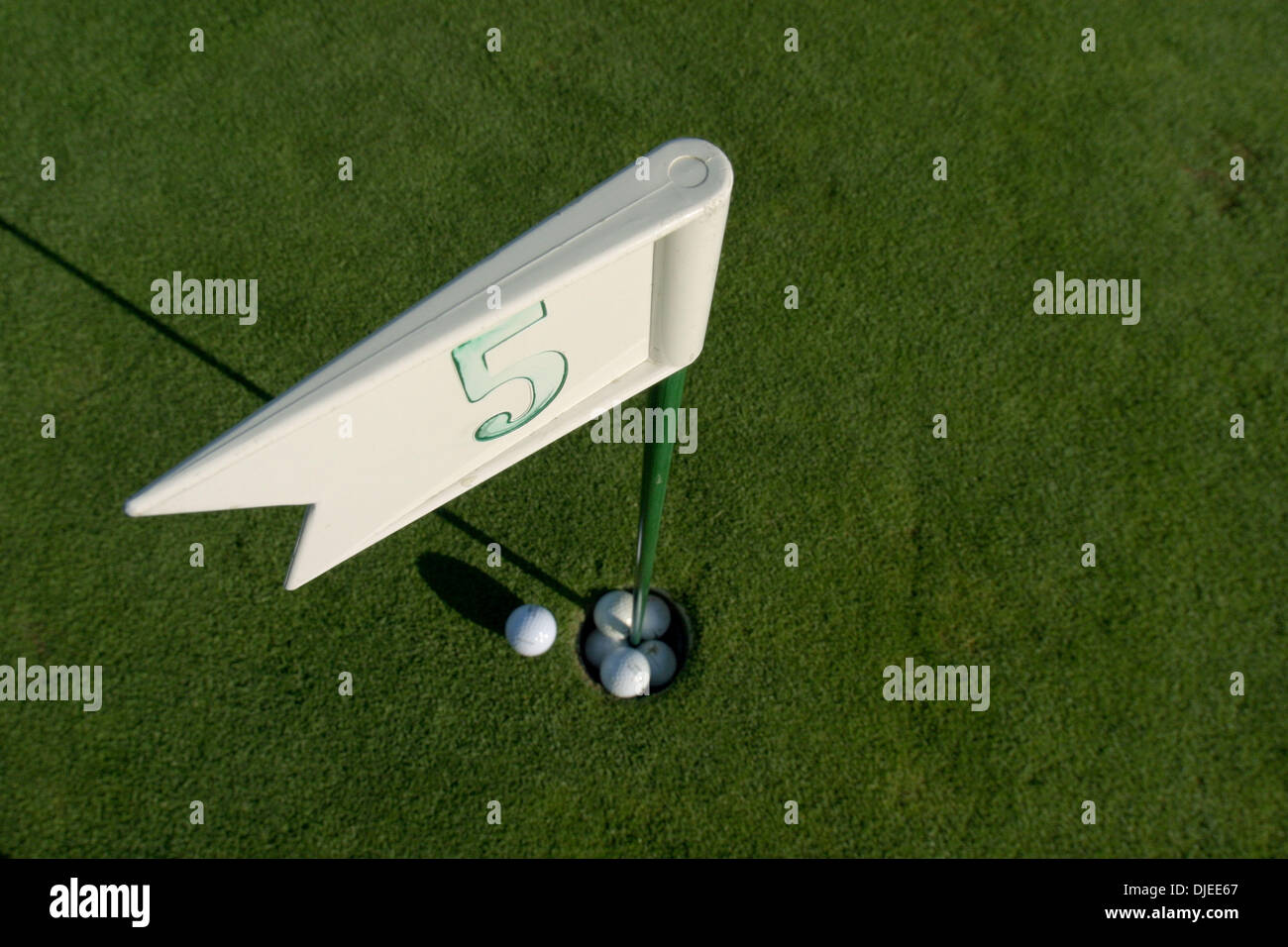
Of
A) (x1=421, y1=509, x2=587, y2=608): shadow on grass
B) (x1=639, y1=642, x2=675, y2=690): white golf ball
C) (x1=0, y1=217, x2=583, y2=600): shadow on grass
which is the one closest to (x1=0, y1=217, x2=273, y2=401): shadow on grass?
(x1=0, y1=217, x2=583, y2=600): shadow on grass

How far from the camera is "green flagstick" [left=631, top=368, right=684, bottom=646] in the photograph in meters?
3.00

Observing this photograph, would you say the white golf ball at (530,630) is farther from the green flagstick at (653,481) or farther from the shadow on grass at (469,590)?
the green flagstick at (653,481)

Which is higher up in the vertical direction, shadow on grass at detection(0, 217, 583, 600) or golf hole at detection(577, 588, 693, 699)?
shadow on grass at detection(0, 217, 583, 600)

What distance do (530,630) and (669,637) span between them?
89cm

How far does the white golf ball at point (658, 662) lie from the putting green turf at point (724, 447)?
131 millimetres

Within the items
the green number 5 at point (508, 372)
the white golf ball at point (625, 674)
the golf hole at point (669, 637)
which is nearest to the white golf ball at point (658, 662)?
the golf hole at point (669, 637)

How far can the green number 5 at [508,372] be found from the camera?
7.07 ft

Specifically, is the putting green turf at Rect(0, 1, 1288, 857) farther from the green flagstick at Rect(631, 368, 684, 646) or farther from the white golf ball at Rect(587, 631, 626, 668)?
the green flagstick at Rect(631, 368, 684, 646)

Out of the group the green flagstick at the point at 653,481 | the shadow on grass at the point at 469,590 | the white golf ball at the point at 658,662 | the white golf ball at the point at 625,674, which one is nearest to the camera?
the green flagstick at the point at 653,481

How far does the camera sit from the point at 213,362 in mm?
6160

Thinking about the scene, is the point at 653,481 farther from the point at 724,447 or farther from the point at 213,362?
the point at 213,362

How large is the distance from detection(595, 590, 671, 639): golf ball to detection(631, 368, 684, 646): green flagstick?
18.0 inches

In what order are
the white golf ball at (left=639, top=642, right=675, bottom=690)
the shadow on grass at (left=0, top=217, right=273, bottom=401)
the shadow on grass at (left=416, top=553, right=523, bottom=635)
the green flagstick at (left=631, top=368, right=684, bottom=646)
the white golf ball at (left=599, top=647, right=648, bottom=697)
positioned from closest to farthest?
the green flagstick at (left=631, top=368, right=684, bottom=646) < the white golf ball at (left=599, top=647, right=648, bottom=697) < the white golf ball at (left=639, top=642, right=675, bottom=690) < the shadow on grass at (left=416, top=553, right=523, bottom=635) < the shadow on grass at (left=0, top=217, right=273, bottom=401)
